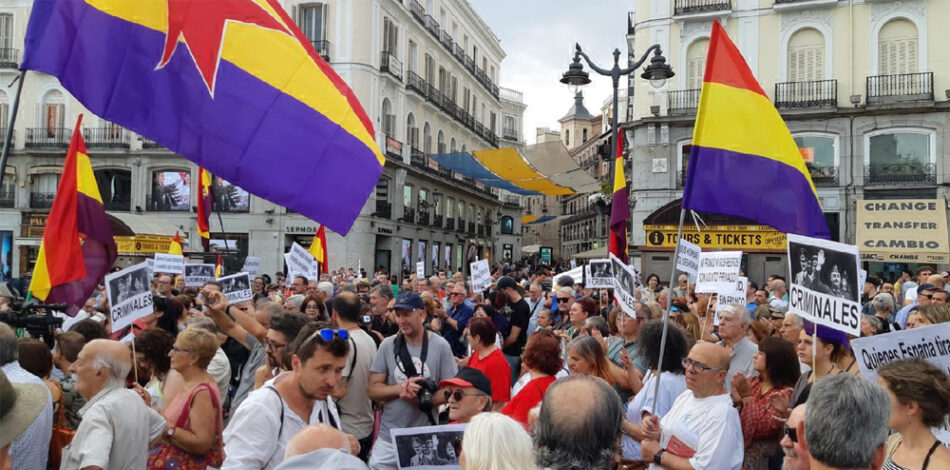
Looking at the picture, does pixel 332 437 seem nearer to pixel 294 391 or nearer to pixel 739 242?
pixel 294 391

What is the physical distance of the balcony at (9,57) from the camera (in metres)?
32.8

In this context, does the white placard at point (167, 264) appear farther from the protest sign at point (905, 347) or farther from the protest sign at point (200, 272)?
the protest sign at point (905, 347)

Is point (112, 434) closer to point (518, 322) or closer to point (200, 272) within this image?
point (518, 322)

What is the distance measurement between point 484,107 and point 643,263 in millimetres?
27379

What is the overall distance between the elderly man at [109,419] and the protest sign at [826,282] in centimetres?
397

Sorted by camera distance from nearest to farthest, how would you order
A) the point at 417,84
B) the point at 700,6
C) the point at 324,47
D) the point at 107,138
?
1. the point at 700,6
2. the point at 324,47
3. the point at 107,138
4. the point at 417,84

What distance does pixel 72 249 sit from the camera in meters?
6.91

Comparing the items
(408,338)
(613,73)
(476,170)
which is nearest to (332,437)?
(408,338)

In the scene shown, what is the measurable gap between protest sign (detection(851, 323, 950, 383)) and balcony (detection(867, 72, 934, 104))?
25.2m

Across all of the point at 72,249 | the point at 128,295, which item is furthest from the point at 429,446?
the point at 72,249

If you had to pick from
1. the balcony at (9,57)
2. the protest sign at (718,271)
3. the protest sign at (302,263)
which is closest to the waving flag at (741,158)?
the protest sign at (718,271)

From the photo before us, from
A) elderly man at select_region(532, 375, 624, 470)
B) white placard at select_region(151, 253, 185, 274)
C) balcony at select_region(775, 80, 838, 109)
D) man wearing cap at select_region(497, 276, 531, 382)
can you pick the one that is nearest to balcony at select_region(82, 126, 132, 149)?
white placard at select_region(151, 253, 185, 274)

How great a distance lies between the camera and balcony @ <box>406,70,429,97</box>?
36469 millimetres

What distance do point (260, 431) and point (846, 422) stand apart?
253 cm
